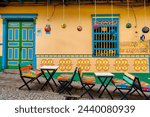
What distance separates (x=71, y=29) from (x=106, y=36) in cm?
165

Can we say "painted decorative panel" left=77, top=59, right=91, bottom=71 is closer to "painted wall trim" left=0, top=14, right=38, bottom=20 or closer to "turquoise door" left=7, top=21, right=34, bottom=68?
"turquoise door" left=7, top=21, right=34, bottom=68

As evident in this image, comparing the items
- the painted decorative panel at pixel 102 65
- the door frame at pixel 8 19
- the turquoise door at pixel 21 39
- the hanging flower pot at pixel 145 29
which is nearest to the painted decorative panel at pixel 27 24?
the turquoise door at pixel 21 39

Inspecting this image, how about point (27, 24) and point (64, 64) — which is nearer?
point (64, 64)

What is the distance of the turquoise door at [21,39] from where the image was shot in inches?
349

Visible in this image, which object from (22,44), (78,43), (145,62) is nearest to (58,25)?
(78,43)

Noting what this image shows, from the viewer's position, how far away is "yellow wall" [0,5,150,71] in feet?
28.1

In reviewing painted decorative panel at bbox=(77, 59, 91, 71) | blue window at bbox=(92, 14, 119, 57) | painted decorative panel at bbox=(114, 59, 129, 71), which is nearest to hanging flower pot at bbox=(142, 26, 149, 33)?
blue window at bbox=(92, 14, 119, 57)

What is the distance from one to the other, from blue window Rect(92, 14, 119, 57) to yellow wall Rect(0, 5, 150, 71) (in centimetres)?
19

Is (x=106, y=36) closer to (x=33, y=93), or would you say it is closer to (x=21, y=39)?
(x=21, y=39)

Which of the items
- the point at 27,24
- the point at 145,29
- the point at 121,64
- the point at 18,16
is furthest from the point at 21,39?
the point at 145,29

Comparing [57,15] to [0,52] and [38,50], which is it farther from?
[0,52]

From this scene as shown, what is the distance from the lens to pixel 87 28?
858 centimetres

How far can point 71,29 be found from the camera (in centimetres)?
862

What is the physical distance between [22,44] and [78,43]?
268 centimetres
